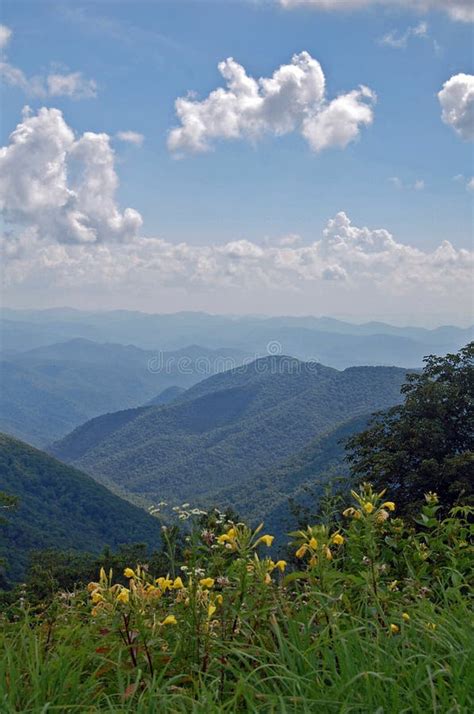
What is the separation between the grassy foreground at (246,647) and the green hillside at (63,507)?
80.1 m

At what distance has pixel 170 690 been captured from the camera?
7.47 ft

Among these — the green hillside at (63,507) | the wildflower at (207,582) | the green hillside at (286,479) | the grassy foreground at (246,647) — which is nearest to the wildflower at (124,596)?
the grassy foreground at (246,647)

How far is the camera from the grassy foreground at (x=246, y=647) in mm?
2029

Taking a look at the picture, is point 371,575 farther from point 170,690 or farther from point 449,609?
point 170,690

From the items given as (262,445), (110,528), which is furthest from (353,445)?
(262,445)

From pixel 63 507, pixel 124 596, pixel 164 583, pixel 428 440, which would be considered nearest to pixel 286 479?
pixel 63 507

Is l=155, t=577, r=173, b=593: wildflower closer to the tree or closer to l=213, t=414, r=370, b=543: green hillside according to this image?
the tree

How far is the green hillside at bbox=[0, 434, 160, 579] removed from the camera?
280 ft

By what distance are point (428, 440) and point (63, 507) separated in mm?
88358

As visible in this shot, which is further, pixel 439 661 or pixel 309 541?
pixel 309 541

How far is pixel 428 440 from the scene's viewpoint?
729 inches

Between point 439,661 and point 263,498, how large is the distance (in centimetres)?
12003

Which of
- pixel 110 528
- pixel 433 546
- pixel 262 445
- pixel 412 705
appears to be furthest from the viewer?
pixel 262 445

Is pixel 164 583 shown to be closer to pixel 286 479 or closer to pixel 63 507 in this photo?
pixel 63 507
